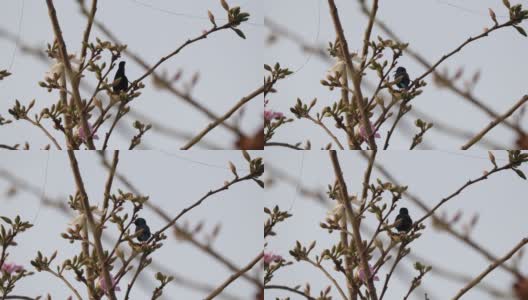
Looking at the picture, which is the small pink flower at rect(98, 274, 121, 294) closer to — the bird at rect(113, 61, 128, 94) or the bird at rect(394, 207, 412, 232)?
the bird at rect(113, 61, 128, 94)

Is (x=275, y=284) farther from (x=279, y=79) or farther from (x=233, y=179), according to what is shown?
(x=279, y=79)

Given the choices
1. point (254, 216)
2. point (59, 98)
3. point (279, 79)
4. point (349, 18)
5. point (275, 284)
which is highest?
point (349, 18)

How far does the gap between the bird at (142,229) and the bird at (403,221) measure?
58 centimetres

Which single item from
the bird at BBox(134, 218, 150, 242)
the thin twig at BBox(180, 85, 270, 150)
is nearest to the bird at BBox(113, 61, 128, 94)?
the thin twig at BBox(180, 85, 270, 150)

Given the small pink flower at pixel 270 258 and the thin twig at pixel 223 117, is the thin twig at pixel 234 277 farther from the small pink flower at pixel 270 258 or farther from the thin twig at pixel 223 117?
the thin twig at pixel 223 117

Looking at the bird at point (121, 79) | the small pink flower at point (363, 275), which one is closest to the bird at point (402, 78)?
the small pink flower at point (363, 275)

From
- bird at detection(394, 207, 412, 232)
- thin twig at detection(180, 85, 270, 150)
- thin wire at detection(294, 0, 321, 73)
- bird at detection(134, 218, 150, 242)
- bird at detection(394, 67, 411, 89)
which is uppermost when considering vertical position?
thin wire at detection(294, 0, 321, 73)

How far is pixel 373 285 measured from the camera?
1762 millimetres

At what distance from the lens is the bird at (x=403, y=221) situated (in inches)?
69.6

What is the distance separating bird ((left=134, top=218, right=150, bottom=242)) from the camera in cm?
Answer: 174

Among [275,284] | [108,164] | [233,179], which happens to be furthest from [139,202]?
[275,284]

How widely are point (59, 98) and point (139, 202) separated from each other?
30 centimetres

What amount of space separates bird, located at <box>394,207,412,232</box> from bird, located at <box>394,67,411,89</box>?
29 cm

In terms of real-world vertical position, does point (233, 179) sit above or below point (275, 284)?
above
